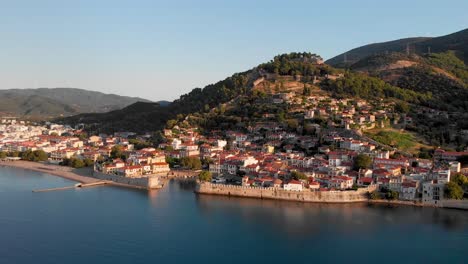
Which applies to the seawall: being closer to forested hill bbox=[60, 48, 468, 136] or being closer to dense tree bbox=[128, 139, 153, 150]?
dense tree bbox=[128, 139, 153, 150]

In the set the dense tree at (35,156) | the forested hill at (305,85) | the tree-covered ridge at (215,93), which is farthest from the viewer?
the tree-covered ridge at (215,93)

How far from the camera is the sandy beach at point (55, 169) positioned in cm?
2889

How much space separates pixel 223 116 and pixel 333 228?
980 inches

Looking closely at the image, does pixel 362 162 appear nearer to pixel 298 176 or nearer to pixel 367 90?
pixel 298 176

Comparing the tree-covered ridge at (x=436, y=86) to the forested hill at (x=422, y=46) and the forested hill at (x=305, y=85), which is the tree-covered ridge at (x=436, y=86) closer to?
the forested hill at (x=305, y=85)

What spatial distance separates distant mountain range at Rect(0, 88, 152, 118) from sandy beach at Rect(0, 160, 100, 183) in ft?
213

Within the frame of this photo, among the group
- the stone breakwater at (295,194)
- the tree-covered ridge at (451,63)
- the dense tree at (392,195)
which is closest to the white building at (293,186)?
the stone breakwater at (295,194)

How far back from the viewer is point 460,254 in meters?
16.2

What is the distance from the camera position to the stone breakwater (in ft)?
74.7

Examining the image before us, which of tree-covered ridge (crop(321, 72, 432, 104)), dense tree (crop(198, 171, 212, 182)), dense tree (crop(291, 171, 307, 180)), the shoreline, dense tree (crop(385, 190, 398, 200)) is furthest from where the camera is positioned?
tree-covered ridge (crop(321, 72, 432, 104))

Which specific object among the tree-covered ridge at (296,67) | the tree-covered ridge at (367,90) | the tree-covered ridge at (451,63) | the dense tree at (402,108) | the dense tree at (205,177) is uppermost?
the tree-covered ridge at (451,63)

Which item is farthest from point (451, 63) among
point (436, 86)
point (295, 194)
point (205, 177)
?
point (205, 177)

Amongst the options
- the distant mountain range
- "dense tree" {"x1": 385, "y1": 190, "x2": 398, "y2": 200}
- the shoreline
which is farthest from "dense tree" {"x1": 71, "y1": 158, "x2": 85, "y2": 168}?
the distant mountain range

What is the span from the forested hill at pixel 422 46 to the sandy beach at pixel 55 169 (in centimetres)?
5220
